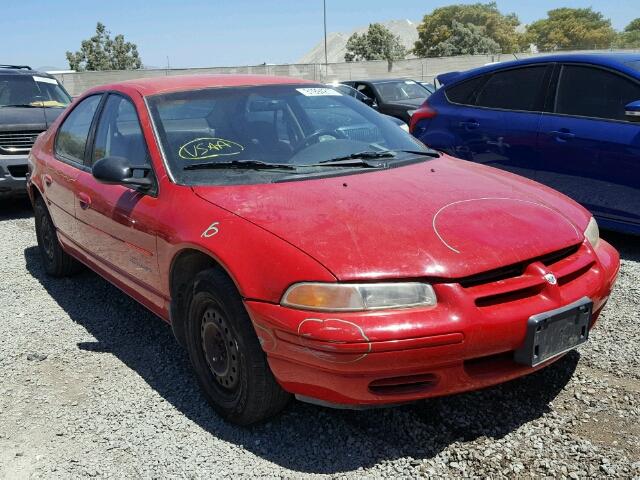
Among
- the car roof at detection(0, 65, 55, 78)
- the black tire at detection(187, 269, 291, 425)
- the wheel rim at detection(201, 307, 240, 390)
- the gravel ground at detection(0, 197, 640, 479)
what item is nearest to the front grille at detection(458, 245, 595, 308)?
the gravel ground at detection(0, 197, 640, 479)

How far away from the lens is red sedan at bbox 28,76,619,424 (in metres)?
2.23

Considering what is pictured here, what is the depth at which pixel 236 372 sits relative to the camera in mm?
2605

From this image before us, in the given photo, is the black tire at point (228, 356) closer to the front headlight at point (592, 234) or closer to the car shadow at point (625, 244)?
the front headlight at point (592, 234)

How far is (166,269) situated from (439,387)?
141 cm

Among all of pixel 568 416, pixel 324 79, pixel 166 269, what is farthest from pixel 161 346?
pixel 324 79

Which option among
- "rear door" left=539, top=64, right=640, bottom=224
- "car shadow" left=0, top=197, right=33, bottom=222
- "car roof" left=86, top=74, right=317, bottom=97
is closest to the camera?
"car roof" left=86, top=74, right=317, bottom=97

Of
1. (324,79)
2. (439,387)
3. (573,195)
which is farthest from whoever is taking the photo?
(324,79)

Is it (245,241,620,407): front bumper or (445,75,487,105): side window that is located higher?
(445,75,487,105): side window

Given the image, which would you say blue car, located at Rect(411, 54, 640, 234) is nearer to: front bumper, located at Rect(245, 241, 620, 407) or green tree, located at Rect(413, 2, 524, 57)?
front bumper, located at Rect(245, 241, 620, 407)

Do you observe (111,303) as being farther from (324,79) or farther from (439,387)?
(324,79)

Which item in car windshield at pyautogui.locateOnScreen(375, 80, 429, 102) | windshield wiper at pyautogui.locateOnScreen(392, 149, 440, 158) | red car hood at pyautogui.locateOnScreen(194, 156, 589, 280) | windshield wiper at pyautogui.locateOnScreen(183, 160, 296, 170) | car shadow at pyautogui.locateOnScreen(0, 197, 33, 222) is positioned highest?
windshield wiper at pyautogui.locateOnScreen(183, 160, 296, 170)

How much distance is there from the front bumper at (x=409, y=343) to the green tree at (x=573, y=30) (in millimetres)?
84364

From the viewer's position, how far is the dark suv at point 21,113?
23.7 feet

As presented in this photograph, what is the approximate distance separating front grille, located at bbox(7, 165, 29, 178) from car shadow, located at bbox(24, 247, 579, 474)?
15.8ft
